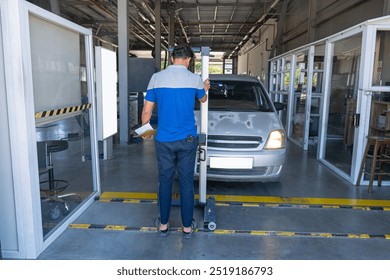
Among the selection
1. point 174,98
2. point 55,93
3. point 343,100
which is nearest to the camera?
point 174,98

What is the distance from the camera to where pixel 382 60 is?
7031 millimetres

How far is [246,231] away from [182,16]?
551 inches

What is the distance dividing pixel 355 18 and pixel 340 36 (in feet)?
11.0

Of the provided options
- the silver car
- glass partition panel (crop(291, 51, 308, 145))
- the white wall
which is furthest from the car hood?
glass partition panel (crop(291, 51, 308, 145))

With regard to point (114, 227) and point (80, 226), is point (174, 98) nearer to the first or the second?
point (114, 227)

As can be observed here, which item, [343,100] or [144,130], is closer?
[144,130]

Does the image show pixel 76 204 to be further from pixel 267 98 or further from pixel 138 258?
pixel 267 98

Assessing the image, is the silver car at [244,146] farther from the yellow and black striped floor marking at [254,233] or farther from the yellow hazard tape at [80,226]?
the yellow hazard tape at [80,226]

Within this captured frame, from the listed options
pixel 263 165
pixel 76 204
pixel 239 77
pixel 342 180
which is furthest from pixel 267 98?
pixel 76 204

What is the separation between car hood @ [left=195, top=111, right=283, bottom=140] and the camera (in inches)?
169

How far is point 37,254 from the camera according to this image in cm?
283

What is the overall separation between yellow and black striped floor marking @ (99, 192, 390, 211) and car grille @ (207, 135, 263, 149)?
664mm

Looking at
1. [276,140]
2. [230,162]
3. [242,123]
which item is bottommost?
[230,162]

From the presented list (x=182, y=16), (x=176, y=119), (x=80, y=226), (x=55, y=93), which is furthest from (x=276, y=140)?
(x=182, y=16)
